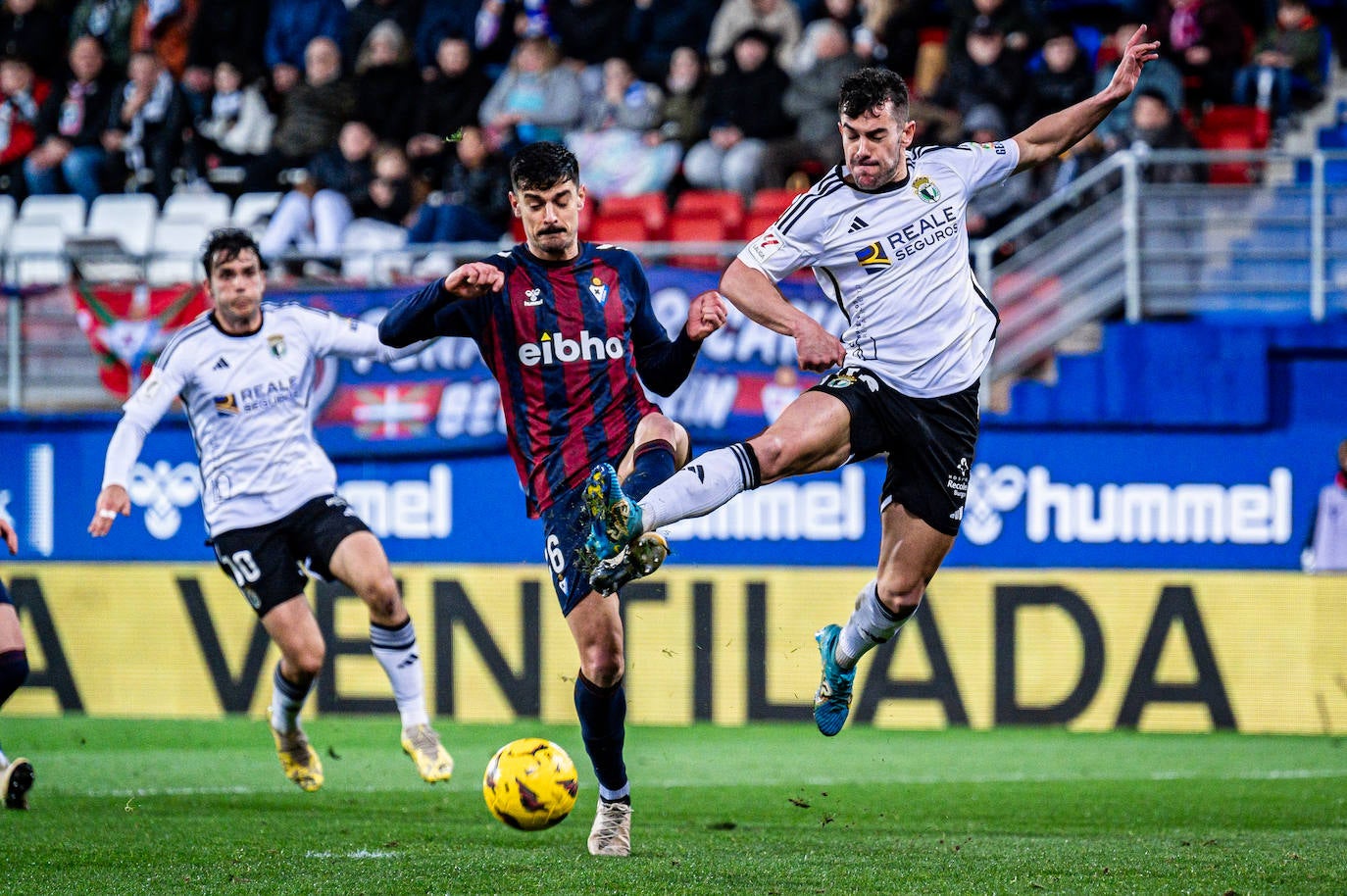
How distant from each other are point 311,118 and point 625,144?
10.7ft

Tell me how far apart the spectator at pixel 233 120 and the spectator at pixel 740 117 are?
4569 millimetres

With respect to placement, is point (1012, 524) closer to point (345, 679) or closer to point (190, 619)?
point (345, 679)

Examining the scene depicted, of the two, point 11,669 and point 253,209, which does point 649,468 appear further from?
point 253,209

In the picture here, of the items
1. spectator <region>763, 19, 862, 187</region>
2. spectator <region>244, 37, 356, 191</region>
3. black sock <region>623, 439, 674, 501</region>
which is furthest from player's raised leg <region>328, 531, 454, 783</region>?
spectator <region>244, 37, 356, 191</region>

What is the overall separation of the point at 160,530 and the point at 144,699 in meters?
3.36

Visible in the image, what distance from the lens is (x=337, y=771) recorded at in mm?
10617

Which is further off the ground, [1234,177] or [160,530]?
[1234,177]

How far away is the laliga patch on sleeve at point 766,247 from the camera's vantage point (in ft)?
23.2

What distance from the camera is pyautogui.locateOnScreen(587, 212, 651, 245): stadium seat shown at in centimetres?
1538

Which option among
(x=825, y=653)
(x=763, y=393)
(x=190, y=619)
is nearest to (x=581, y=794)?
(x=825, y=653)

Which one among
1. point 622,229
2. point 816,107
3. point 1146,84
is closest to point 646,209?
point 622,229

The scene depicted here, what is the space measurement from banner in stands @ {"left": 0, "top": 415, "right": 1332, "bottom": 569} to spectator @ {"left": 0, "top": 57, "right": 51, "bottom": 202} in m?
3.71

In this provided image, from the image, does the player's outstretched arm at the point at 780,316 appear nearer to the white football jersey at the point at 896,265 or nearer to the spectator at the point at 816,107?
the white football jersey at the point at 896,265

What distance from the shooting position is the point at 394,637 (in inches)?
349
